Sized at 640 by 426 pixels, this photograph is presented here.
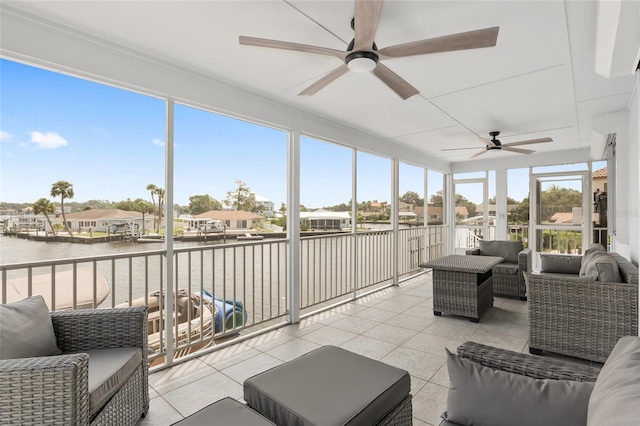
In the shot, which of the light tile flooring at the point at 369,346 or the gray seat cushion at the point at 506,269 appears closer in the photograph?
the light tile flooring at the point at 369,346

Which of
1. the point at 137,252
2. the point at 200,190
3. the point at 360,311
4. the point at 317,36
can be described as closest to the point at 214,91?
the point at 200,190

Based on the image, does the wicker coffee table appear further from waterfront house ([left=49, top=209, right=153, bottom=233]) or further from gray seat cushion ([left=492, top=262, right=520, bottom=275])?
waterfront house ([left=49, top=209, right=153, bottom=233])

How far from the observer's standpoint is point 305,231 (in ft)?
13.1

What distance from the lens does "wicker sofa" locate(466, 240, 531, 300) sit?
4.50 m

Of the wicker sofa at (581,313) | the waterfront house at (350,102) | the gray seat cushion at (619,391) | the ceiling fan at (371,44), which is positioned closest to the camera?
the gray seat cushion at (619,391)

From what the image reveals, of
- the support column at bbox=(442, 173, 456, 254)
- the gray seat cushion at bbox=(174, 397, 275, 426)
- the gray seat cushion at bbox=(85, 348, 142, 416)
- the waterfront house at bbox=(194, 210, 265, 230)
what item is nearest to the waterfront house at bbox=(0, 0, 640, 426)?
the waterfront house at bbox=(194, 210, 265, 230)

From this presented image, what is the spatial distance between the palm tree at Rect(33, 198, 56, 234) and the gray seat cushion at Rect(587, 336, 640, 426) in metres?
3.03

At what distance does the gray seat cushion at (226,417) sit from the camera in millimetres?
1188

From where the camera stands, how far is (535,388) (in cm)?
108

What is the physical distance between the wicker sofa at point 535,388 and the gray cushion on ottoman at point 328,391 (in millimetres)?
299

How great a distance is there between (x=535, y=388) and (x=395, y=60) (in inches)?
92.0

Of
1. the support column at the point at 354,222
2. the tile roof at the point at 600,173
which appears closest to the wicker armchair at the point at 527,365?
the support column at the point at 354,222

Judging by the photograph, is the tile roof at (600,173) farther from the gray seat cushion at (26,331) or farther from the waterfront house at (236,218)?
the gray seat cushion at (26,331)

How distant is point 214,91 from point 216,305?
209 cm
